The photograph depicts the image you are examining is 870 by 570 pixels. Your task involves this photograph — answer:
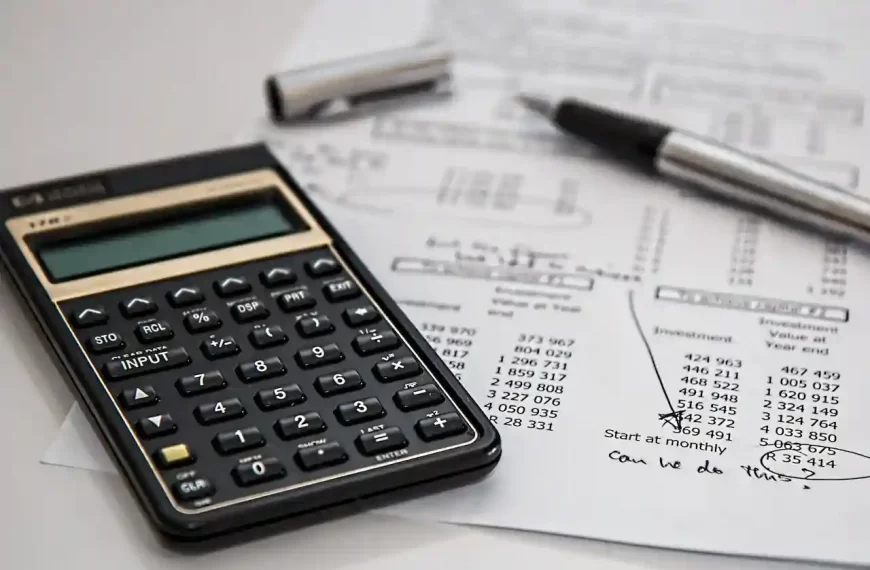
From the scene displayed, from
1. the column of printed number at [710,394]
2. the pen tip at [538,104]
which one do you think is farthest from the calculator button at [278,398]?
the pen tip at [538,104]

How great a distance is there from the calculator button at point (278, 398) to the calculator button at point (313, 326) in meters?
0.03

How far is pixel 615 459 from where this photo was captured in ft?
1.20

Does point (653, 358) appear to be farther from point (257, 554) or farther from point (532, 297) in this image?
point (257, 554)

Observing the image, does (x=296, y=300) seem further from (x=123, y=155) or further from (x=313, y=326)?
(x=123, y=155)

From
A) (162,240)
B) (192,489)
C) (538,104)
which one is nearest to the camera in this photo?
(192,489)

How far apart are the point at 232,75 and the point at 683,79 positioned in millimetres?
230

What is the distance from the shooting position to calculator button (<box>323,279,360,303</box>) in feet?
1.32

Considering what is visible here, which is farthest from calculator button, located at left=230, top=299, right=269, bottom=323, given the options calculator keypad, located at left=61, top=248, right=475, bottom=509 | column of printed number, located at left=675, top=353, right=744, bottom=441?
column of printed number, located at left=675, top=353, right=744, bottom=441

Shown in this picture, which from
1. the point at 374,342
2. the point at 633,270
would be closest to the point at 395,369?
the point at 374,342

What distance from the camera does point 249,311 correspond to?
394 mm

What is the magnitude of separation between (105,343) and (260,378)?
5 centimetres

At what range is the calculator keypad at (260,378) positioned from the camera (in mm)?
337

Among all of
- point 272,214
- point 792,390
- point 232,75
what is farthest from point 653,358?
point 232,75

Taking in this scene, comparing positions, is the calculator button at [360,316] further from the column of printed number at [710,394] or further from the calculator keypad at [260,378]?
the column of printed number at [710,394]
